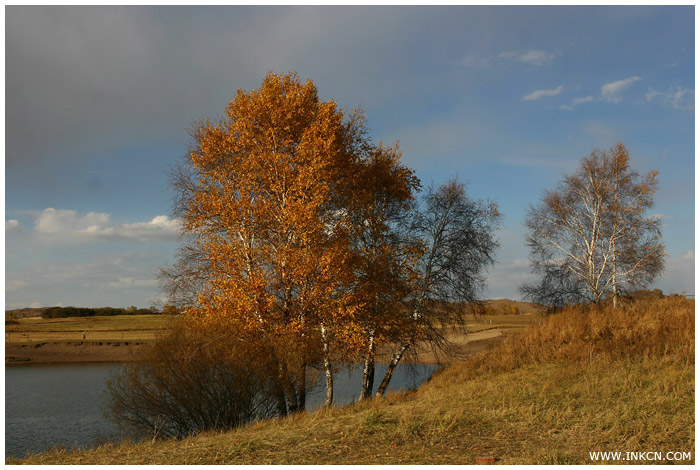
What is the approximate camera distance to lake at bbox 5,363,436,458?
16.6 meters

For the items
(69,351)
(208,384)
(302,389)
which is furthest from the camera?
(69,351)

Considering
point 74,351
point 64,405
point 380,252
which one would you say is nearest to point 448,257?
point 380,252

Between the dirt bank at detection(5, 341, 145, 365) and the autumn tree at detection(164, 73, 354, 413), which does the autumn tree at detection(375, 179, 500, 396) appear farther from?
the dirt bank at detection(5, 341, 145, 365)

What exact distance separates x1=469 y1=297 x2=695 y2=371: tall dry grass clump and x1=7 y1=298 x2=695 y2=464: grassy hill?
2.6 inches

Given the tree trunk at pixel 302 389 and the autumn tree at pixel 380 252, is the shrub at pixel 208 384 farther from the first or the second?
the autumn tree at pixel 380 252

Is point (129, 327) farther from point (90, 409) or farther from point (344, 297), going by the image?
point (344, 297)

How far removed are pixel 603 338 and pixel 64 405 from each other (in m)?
22.6

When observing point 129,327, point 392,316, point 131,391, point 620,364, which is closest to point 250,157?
point 392,316

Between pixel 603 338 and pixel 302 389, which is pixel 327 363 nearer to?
pixel 302 389

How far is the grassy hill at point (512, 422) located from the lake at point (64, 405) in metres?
3.75

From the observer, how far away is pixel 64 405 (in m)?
22.1

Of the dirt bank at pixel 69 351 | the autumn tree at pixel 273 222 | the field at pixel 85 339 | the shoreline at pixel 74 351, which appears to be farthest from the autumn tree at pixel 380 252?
the dirt bank at pixel 69 351

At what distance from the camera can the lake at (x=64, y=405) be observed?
16.6m

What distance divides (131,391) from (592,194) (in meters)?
21.8
